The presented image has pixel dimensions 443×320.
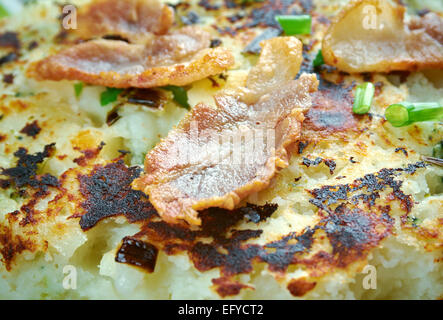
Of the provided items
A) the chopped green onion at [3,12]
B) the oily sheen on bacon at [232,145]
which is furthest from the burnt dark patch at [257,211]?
the chopped green onion at [3,12]

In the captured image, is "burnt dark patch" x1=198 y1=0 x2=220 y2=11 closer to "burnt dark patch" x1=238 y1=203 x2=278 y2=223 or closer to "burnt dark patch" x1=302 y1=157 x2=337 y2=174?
"burnt dark patch" x1=302 y1=157 x2=337 y2=174

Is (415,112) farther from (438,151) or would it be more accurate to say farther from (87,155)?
(87,155)

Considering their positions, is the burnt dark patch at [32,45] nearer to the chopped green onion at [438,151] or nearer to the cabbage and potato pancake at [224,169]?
the cabbage and potato pancake at [224,169]

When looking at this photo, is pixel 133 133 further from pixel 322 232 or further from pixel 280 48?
pixel 322 232

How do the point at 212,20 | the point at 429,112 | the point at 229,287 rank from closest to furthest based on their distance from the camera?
the point at 229,287
the point at 429,112
the point at 212,20

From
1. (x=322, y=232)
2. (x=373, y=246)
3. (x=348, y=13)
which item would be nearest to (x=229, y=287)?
(x=322, y=232)
